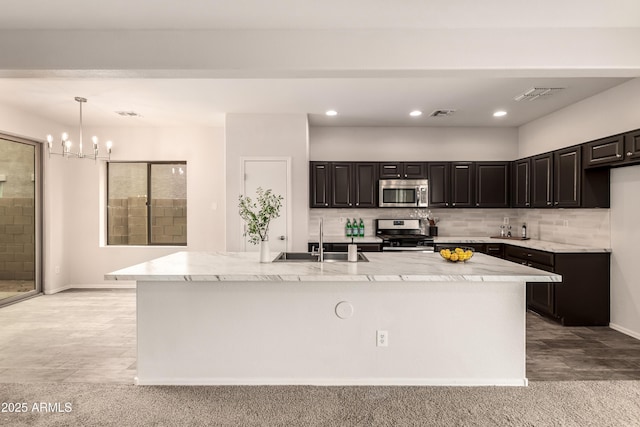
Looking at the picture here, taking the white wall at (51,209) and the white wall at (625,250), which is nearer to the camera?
the white wall at (625,250)

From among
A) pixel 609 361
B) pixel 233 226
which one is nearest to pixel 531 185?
pixel 609 361

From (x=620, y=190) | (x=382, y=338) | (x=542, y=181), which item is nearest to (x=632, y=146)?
(x=620, y=190)

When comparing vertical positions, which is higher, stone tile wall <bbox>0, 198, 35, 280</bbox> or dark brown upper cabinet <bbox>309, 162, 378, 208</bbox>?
dark brown upper cabinet <bbox>309, 162, 378, 208</bbox>

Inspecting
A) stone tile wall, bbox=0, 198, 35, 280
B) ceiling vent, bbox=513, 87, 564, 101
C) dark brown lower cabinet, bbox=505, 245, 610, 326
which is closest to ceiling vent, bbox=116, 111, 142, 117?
stone tile wall, bbox=0, 198, 35, 280

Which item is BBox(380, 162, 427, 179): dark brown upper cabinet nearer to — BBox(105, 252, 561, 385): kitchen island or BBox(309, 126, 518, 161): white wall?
BBox(309, 126, 518, 161): white wall

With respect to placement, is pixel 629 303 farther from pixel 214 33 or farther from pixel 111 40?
pixel 111 40

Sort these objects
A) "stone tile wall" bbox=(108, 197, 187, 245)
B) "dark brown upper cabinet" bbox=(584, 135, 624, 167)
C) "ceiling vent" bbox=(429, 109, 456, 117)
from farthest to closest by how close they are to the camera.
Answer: "stone tile wall" bbox=(108, 197, 187, 245), "ceiling vent" bbox=(429, 109, 456, 117), "dark brown upper cabinet" bbox=(584, 135, 624, 167)

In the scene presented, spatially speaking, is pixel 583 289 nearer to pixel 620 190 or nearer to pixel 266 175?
pixel 620 190

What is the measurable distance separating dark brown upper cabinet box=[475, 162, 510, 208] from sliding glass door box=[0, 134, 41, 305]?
671 centimetres

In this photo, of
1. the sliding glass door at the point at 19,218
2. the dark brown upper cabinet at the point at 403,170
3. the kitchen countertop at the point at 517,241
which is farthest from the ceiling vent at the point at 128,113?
the dark brown upper cabinet at the point at 403,170

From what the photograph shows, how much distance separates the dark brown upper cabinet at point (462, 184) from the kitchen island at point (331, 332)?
3237 millimetres

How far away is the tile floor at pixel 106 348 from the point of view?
10.5ft

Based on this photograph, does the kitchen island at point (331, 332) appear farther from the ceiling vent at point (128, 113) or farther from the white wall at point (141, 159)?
the white wall at point (141, 159)

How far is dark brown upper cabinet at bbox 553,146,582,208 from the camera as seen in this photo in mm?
4578
